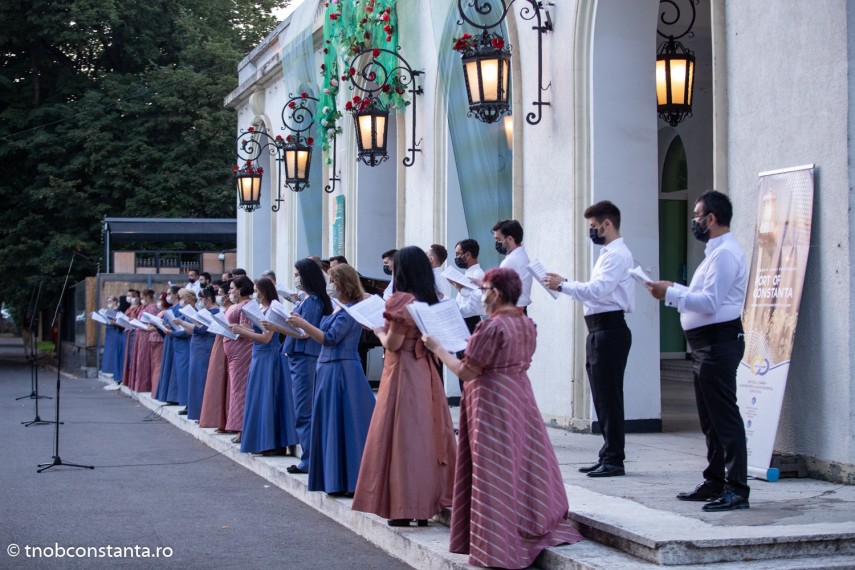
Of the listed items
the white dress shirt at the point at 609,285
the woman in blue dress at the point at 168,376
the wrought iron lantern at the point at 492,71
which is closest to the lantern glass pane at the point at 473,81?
the wrought iron lantern at the point at 492,71

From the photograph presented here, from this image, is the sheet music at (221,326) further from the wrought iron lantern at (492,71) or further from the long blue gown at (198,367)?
the wrought iron lantern at (492,71)

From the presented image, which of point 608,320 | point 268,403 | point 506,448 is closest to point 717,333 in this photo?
point 608,320

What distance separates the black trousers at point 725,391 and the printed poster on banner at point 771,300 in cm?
106

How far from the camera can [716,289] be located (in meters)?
6.54

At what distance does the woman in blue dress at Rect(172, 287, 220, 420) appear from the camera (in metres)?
15.2

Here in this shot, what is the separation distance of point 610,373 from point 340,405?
6.60 ft

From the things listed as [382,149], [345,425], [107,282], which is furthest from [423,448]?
[107,282]

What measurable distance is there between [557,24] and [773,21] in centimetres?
354

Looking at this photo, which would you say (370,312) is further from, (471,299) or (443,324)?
(471,299)

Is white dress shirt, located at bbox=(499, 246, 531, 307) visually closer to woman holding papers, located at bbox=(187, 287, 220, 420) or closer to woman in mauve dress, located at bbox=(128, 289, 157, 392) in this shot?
woman holding papers, located at bbox=(187, 287, 220, 420)

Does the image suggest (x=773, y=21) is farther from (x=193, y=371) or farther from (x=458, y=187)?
(x=193, y=371)

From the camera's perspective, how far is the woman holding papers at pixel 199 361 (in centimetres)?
1517

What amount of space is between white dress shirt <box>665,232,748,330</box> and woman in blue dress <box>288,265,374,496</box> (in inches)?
103

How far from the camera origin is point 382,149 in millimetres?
15062
